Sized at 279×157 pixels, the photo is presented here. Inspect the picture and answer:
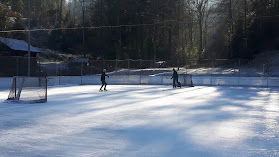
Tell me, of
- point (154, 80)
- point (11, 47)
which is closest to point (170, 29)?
point (154, 80)

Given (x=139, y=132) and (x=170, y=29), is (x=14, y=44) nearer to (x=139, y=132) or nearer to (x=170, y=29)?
(x=170, y=29)

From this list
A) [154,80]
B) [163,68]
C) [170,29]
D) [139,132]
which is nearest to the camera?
[139,132]

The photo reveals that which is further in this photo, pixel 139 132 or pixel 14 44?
pixel 14 44

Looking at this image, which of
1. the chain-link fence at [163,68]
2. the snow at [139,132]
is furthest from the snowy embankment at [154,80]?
the snow at [139,132]

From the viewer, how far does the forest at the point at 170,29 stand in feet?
133

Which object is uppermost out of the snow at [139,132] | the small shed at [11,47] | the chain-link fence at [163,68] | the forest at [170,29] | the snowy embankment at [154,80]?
the forest at [170,29]

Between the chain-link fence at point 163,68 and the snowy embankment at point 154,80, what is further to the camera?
the chain-link fence at point 163,68

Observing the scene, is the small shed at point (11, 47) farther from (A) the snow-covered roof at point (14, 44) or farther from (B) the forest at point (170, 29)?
(B) the forest at point (170, 29)

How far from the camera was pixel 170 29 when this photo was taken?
1928 inches

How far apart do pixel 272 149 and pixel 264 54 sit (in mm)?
34912

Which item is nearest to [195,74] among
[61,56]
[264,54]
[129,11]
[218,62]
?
[218,62]

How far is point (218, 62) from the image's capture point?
3081 cm

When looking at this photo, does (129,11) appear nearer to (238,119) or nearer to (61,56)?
(61,56)

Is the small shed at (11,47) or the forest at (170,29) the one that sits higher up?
the forest at (170,29)
